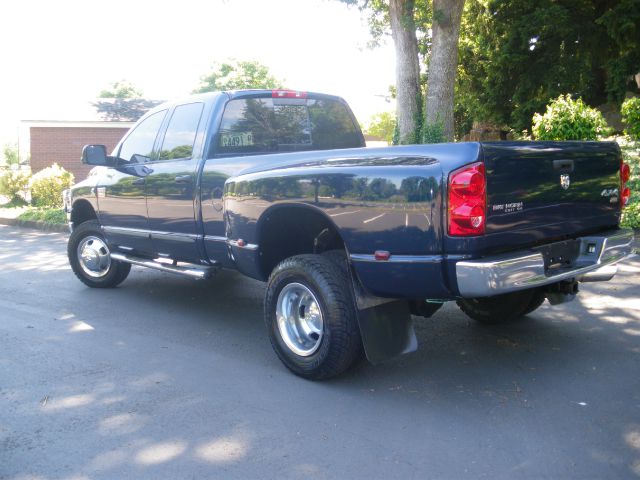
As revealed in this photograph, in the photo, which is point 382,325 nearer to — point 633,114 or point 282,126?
point 282,126

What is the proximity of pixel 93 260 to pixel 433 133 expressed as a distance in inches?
279

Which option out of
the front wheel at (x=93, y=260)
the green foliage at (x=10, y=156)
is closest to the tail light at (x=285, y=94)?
the front wheel at (x=93, y=260)

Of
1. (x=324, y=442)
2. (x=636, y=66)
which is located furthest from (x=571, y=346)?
(x=636, y=66)

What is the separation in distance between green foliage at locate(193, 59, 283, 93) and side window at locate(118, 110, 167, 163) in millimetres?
35314

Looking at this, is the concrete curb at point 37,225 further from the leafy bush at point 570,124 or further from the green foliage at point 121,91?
the green foliage at point 121,91

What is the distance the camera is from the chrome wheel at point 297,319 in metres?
4.69

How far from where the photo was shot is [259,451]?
356cm

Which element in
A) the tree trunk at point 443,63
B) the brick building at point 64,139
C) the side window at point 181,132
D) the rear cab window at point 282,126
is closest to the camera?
the rear cab window at point 282,126

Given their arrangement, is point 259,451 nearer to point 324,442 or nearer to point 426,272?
point 324,442

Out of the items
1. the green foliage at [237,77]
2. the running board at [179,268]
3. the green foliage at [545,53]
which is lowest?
the running board at [179,268]

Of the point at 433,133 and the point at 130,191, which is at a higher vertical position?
the point at 433,133

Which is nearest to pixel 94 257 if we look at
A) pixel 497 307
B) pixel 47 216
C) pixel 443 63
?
pixel 497 307

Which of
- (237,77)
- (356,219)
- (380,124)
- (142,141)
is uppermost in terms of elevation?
(237,77)

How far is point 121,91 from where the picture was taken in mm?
69188
